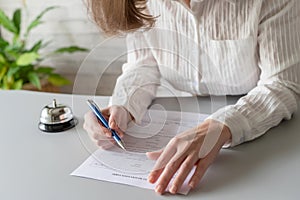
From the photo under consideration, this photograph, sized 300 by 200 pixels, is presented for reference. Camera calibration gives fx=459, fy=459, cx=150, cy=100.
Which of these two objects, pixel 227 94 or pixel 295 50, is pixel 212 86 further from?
pixel 295 50

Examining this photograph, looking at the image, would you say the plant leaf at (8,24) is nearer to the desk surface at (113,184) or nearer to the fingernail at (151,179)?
the desk surface at (113,184)

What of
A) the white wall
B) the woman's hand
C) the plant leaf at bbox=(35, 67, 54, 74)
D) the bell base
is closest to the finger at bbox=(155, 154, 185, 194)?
the woman's hand

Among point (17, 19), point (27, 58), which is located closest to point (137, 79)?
point (27, 58)

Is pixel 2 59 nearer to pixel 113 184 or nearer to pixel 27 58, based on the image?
pixel 27 58

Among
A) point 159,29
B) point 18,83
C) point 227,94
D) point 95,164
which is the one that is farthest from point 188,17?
point 18,83

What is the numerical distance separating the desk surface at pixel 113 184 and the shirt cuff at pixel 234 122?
0.06ft

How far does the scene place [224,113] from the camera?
915 millimetres

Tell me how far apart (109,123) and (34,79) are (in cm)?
142

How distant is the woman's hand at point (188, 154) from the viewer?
0.76m

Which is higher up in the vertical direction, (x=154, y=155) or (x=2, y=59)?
(x=154, y=155)

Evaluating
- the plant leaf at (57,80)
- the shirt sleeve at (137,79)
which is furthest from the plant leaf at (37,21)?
the shirt sleeve at (137,79)

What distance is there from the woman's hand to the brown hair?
0.30 metres

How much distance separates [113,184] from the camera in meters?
0.78

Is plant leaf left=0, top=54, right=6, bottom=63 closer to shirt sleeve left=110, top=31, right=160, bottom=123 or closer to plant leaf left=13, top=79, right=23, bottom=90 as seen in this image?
plant leaf left=13, top=79, right=23, bottom=90
